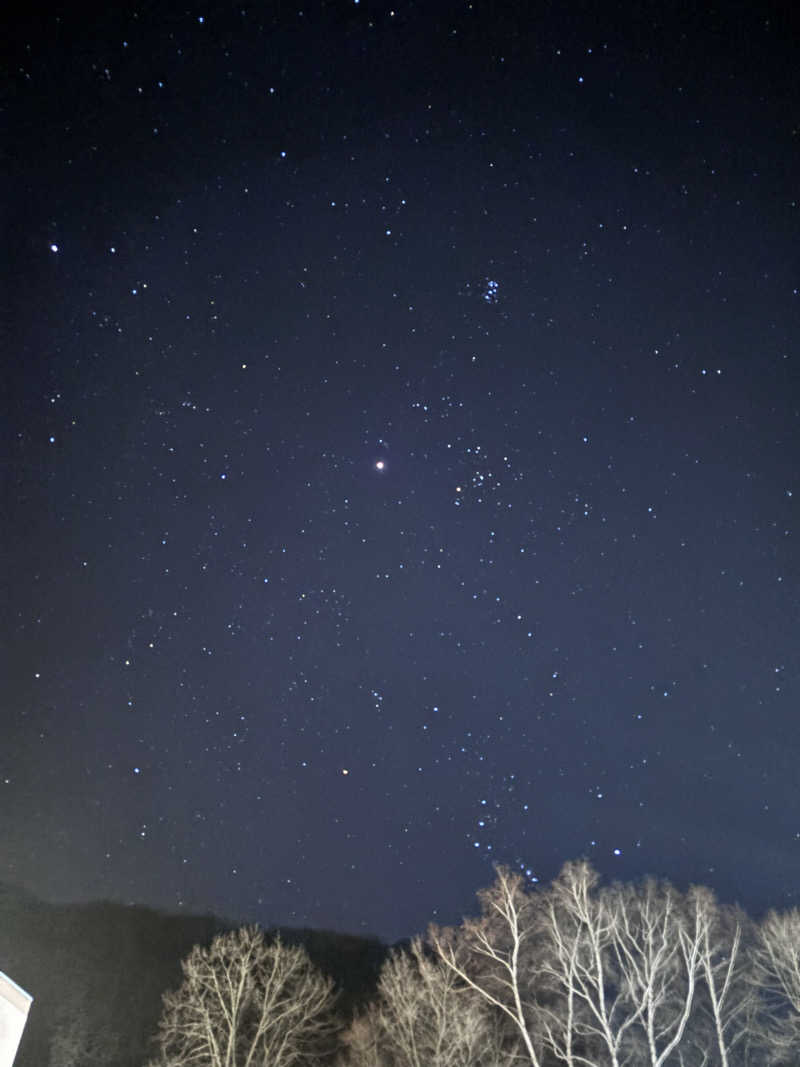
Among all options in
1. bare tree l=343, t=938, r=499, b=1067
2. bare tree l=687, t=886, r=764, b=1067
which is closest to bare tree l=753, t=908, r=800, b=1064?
bare tree l=687, t=886, r=764, b=1067

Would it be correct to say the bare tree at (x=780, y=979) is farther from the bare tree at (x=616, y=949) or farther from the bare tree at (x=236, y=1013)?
the bare tree at (x=236, y=1013)

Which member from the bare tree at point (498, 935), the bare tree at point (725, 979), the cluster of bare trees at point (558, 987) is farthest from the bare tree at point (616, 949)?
the bare tree at point (498, 935)

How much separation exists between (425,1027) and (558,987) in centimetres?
476

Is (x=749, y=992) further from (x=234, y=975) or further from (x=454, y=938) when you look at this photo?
(x=234, y=975)

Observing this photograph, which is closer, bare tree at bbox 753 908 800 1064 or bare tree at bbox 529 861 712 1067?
bare tree at bbox 529 861 712 1067

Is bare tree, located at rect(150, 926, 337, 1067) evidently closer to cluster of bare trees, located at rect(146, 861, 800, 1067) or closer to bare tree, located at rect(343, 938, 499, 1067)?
cluster of bare trees, located at rect(146, 861, 800, 1067)

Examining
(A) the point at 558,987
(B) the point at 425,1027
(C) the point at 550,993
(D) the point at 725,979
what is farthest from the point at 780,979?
(B) the point at 425,1027

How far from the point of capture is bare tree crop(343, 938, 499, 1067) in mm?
17297

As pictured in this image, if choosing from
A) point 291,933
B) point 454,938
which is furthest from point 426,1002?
point 291,933

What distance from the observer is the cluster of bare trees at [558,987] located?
687 inches

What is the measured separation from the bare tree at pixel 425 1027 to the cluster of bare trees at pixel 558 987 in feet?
0.17

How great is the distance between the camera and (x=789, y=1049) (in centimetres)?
1791

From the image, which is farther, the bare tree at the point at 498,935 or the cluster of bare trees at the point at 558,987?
the bare tree at the point at 498,935

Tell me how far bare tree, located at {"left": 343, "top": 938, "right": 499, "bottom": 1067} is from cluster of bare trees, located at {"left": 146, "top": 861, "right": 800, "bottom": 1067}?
5 centimetres
